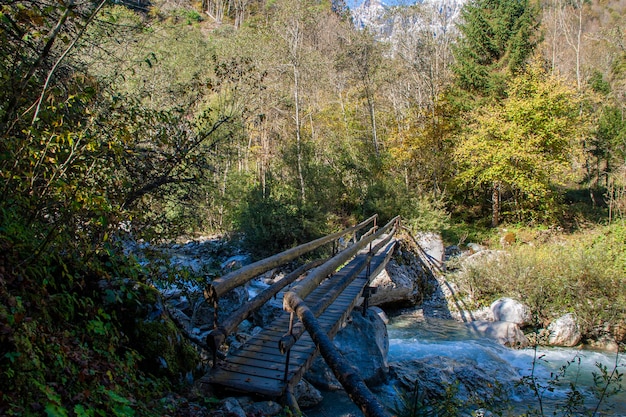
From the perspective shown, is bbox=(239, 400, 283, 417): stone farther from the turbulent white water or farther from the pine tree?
the pine tree

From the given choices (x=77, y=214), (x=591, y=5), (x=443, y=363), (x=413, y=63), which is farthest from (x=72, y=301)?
(x=591, y=5)

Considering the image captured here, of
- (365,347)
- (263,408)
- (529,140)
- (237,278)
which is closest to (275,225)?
(365,347)

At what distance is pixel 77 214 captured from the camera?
3492 mm

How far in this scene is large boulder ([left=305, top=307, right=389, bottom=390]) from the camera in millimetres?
5781

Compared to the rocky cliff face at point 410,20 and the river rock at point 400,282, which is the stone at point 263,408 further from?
the rocky cliff face at point 410,20

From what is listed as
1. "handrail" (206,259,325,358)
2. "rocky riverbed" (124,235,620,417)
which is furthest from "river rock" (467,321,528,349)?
"handrail" (206,259,325,358)

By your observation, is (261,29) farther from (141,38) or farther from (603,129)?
(603,129)

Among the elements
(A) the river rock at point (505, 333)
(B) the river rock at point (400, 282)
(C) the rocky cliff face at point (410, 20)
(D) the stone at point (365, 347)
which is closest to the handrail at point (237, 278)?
(D) the stone at point (365, 347)

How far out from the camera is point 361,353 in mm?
6430

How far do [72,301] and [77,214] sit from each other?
71 centimetres

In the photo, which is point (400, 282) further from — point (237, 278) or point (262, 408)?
point (262, 408)

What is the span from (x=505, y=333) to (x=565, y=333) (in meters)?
1.61

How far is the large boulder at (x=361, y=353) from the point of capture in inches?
228

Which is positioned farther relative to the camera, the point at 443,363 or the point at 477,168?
the point at 477,168
